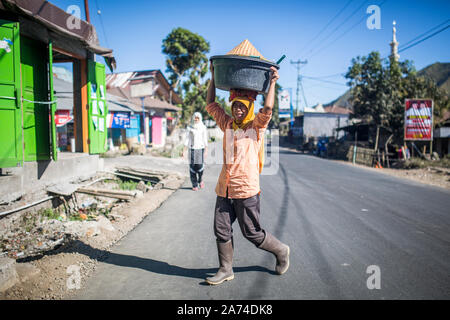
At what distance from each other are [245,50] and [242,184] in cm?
131

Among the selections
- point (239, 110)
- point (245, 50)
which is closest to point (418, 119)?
point (245, 50)

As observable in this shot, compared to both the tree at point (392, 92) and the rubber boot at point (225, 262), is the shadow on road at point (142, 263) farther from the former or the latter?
the tree at point (392, 92)

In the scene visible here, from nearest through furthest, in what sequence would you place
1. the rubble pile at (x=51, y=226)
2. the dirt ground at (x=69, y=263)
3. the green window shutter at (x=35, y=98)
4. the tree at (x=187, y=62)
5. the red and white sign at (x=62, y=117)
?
the dirt ground at (x=69, y=263), the rubble pile at (x=51, y=226), the green window shutter at (x=35, y=98), the red and white sign at (x=62, y=117), the tree at (x=187, y=62)

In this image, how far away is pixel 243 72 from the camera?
2.94 m

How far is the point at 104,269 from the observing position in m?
3.28

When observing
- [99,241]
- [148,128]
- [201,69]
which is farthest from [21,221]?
[201,69]

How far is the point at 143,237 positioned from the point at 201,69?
27154mm

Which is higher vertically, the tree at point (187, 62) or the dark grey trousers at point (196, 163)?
the tree at point (187, 62)

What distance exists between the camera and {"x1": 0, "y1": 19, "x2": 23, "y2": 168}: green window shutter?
5016 millimetres

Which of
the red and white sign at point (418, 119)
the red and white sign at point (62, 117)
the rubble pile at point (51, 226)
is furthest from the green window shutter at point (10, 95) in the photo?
the red and white sign at point (418, 119)

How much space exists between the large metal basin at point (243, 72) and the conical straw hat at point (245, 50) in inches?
5.8

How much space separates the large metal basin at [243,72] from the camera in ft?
9.46

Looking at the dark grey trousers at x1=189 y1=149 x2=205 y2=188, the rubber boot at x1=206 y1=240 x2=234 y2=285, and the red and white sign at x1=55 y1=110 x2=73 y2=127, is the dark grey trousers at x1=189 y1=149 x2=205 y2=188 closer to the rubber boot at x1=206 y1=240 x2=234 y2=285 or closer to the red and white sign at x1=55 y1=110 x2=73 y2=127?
the rubber boot at x1=206 y1=240 x2=234 y2=285

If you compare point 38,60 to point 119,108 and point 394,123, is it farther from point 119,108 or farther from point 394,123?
point 394,123
